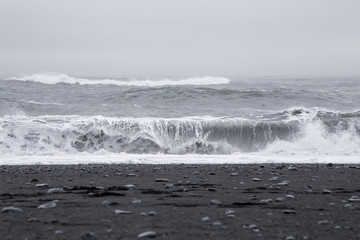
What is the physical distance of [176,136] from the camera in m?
13.2

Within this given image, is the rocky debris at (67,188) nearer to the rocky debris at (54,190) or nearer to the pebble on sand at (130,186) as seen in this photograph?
the rocky debris at (54,190)

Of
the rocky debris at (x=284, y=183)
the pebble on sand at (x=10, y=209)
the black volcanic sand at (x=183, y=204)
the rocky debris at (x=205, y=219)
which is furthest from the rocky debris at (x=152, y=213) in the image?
the rocky debris at (x=284, y=183)

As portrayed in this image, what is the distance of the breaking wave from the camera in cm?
1219

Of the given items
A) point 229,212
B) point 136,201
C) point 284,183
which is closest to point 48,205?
point 136,201

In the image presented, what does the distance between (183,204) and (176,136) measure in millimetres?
8410

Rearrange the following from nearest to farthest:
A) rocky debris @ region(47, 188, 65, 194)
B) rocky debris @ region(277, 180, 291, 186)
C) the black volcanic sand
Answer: the black volcanic sand
rocky debris @ region(47, 188, 65, 194)
rocky debris @ region(277, 180, 291, 186)

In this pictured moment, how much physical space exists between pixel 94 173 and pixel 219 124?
282 inches

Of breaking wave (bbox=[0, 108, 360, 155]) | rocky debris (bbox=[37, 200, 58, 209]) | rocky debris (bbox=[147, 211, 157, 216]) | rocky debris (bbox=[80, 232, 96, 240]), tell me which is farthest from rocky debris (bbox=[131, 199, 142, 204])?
breaking wave (bbox=[0, 108, 360, 155])

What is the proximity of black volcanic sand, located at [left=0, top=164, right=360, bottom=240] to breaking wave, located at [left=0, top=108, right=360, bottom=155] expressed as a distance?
450 centimetres

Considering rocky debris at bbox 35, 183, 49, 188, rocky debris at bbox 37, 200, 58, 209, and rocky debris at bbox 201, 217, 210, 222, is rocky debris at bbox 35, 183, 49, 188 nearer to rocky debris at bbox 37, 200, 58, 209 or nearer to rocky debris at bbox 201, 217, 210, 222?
rocky debris at bbox 37, 200, 58, 209

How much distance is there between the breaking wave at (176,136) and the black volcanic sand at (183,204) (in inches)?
177

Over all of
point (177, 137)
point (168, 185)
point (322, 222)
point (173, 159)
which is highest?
point (322, 222)

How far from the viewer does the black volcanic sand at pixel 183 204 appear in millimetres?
3699

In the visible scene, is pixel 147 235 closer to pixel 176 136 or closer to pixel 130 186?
pixel 130 186
